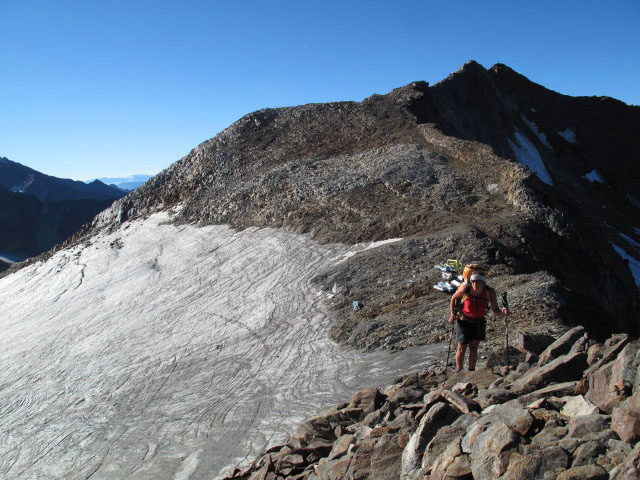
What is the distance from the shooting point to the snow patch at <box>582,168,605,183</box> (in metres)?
51.5

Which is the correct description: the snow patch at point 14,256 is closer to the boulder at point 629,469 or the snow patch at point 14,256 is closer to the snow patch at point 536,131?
the snow patch at point 536,131

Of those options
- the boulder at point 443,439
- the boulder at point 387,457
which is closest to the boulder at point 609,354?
the boulder at point 443,439

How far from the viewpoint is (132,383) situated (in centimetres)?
1371


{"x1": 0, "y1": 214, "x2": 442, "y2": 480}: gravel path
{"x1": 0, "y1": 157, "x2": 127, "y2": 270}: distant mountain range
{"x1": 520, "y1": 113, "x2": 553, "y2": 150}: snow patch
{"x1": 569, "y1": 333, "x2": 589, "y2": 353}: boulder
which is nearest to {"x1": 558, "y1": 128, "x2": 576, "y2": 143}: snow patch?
{"x1": 520, "y1": 113, "x2": 553, "y2": 150}: snow patch

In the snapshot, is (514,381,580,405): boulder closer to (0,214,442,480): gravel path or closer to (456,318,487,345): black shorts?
(456,318,487,345): black shorts

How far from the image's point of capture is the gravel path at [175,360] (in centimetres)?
1026

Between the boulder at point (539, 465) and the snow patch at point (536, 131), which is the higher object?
the snow patch at point (536, 131)

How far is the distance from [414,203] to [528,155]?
27754 mm

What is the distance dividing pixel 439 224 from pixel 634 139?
189ft

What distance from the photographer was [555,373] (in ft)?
20.9

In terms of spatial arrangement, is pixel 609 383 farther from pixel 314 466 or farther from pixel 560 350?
pixel 314 466

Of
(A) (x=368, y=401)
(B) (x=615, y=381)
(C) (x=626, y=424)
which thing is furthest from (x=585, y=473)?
(A) (x=368, y=401)

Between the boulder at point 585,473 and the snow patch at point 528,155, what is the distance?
1488 inches

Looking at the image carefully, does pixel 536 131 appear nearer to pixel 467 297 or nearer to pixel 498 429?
pixel 467 297
